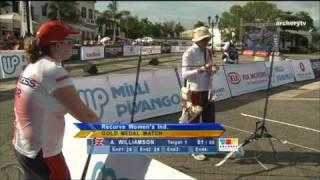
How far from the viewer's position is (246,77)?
1620 centimetres

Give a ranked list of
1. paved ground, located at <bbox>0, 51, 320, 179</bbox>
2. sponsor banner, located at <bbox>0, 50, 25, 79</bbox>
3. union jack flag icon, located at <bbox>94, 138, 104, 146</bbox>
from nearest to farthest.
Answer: union jack flag icon, located at <bbox>94, 138, 104, 146</bbox>, paved ground, located at <bbox>0, 51, 320, 179</bbox>, sponsor banner, located at <bbox>0, 50, 25, 79</bbox>

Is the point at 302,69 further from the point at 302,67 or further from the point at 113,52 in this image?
the point at 113,52

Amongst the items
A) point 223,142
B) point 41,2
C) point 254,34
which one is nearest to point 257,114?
point 223,142

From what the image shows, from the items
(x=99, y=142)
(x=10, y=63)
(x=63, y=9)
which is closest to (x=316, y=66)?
(x=10, y=63)

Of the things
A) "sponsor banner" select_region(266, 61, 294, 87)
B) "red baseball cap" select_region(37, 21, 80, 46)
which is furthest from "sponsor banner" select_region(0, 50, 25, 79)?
Answer: "red baseball cap" select_region(37, 21, 80, 46)

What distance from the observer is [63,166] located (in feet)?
11.5

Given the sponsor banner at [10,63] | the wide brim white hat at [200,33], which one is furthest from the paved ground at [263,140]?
the sponsor banner at [10,63]

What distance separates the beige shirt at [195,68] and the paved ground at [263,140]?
1097mm

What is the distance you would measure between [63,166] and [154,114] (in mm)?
7844

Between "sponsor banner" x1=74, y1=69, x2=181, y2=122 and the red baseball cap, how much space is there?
6460 millimetres

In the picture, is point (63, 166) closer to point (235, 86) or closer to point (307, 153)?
point (307, 153)

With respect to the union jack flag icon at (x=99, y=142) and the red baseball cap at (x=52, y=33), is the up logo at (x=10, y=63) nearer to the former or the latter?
the union jack flag icon at (x=99, y=142)

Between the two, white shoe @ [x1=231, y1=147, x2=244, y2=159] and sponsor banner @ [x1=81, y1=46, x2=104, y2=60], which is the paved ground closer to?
white shoe @ [x1=231, y1=147, x2=244, y2=159]

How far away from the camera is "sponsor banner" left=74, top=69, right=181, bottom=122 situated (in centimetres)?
1002
